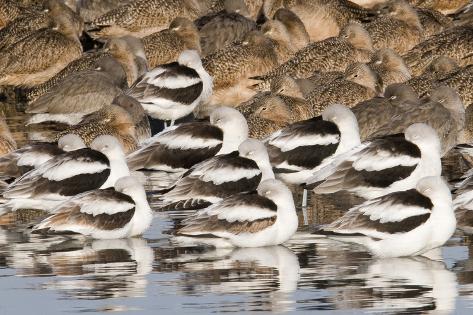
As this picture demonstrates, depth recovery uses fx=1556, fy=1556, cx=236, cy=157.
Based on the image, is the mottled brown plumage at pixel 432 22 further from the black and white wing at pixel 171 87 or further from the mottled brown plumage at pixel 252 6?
the black and white wing at pixel 171 87

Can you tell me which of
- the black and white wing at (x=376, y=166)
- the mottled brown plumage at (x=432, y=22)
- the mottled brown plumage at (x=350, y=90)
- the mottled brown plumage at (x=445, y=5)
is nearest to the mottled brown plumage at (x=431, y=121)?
the mottled brown plumage at (x=350, y=90)

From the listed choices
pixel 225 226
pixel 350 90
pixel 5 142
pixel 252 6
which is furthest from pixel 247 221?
pixel 252 6

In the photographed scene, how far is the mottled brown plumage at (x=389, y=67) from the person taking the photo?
22.3 metres

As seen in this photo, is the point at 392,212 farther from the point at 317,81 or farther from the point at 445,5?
the point at 445,5

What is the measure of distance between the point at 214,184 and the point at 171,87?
17.6 ft

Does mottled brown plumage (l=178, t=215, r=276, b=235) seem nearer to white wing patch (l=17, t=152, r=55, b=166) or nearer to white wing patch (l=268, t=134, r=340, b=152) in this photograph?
white wing patch (l=268, t=134, r=340, b=152)

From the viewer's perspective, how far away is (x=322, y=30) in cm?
2795

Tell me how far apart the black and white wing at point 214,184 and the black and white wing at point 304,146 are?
1.29 meters

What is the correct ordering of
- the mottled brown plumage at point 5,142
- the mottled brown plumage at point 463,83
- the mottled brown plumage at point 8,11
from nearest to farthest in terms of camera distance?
the mottled brown plumage at point 5,142, the mottled brown plumage at point 463,83, the mottled brown plumage at point 8,11

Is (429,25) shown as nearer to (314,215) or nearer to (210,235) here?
(314,215)

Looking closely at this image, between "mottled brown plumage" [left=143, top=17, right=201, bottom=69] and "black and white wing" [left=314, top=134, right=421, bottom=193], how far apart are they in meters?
9.56

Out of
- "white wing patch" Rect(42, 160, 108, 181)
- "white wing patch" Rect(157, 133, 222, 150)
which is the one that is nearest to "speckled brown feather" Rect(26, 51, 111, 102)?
"white wing patch" Rect(157, 133, 222, 150)

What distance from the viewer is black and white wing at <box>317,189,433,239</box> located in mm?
13344

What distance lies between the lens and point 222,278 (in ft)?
42.4
